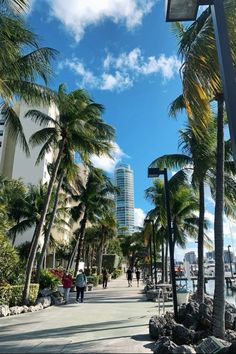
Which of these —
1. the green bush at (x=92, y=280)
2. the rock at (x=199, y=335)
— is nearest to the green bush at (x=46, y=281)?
the green bush at (x=92, y=280)

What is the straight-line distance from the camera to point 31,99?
15203 millimetres

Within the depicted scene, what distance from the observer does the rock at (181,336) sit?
8305 millimetres

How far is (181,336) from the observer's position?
8367mm

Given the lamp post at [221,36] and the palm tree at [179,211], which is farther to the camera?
the palm tree at [179,211]

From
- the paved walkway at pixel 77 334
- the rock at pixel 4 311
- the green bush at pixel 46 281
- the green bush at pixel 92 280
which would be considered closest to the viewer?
the paved walkway at pixel 77 334

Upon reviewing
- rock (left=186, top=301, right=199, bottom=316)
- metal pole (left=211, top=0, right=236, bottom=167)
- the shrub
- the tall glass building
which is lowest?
rock (left=186, top=301, right=199, bottom=316)

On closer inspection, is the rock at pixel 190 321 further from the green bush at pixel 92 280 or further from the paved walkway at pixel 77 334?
the green bush at pixel 92 280

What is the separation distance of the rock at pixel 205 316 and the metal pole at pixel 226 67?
658cm

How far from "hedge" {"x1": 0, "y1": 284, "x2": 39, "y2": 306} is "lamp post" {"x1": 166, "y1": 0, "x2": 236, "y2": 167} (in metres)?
14.2

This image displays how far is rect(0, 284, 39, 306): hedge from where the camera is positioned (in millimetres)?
16359

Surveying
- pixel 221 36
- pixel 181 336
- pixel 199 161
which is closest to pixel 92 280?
pixel 199 161

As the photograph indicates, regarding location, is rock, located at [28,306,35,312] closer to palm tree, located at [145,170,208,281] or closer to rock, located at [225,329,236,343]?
rock, located at [225,329,236,343]

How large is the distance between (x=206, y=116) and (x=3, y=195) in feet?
95.7

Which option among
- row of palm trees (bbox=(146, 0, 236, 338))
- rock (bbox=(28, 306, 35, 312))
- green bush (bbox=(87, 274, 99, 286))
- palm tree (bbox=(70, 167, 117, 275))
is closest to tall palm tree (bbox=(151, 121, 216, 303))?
row of palm trees (bbox=(146, 0, 236, 338))
